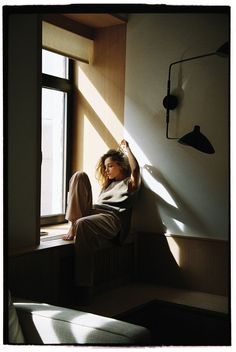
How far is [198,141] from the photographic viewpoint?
1458 mm

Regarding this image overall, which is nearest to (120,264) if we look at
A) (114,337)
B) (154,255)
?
(154,255)

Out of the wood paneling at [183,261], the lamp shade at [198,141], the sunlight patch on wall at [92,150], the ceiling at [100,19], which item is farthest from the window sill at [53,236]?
the ceiling at [100,19]

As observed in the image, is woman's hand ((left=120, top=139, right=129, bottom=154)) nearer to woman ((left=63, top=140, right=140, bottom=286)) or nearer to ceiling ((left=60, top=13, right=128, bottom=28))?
woman ((left=63, top=140, right=140, bottom=286))

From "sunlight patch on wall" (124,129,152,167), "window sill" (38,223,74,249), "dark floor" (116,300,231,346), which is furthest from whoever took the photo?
"sunlight patch on wall" (124,129,152,167)

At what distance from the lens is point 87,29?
4.73ft

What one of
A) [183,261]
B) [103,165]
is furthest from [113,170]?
[183,261]

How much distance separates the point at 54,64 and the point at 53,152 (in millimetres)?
326

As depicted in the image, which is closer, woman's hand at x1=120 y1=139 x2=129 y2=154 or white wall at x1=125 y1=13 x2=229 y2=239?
white wall at x1=125 y1=13 x2=229 y2=239

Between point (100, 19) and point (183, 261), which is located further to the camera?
point (183, 261)

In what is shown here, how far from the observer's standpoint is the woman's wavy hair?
1.50 metres

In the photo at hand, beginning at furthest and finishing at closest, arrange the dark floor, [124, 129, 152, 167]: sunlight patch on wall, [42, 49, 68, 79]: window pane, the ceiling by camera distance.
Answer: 1. [124, 129, 152, 167]: sunlight patch on wall
2. [42, 49, 68, 79]: window pane
3. the ceiling
4. the dark floor

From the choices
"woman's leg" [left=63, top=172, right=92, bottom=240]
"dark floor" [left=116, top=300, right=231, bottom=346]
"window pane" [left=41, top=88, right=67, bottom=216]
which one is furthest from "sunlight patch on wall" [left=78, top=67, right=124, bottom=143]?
"dark floor" [left=116, top=300, right=231, bottom=346]

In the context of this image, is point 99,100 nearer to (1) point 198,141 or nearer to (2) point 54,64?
(2) point 54,64

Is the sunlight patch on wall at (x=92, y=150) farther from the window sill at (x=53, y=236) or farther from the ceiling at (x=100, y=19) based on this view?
the ceiling at (x=100, y=19)
